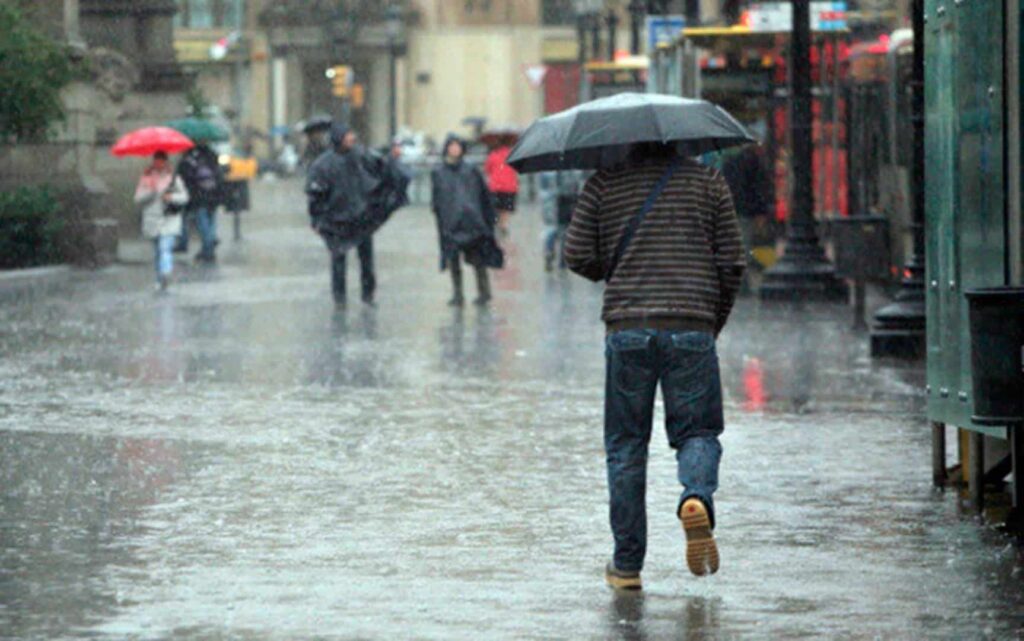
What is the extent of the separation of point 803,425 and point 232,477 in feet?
12.6

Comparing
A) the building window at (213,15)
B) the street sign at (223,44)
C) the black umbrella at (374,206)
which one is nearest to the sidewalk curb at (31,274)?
the black umbrella at (374,206)

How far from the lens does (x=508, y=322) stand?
77.1ft

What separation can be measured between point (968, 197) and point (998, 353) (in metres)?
1.31

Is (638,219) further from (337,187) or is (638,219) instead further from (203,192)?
(203,192)

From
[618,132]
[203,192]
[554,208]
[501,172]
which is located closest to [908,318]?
[618,132]

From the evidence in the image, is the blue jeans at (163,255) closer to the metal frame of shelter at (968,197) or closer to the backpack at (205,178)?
the backpack at (205,178)

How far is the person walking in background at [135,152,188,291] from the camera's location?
27938mm

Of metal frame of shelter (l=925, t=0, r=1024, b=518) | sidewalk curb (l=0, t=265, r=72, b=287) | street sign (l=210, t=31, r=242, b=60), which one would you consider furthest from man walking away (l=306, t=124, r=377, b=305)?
street sign (l=210, t=31, r=242, b=60)

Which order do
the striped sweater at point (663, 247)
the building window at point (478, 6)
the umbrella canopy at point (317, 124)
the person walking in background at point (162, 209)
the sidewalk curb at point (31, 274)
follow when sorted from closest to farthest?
the striped sweater at point (663, 247) → the person walking in background at point (162, 209) → the sidewalk curb at point (31, 274) → the umbrella canopy at point (317, 124) → the building window at point (478, 6)

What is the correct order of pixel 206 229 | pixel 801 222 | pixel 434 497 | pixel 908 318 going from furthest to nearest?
pixel 206 229 → pixel 801 222 → pixel 908 318 → pixel 434 497

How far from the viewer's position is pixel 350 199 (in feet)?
86.6

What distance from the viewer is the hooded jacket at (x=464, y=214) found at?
25766mm

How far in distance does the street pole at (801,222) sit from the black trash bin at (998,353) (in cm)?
1565

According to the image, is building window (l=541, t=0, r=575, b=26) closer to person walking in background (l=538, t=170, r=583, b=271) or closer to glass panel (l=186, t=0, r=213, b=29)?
glass panel (l=186, t=0, r=213, b=29)
